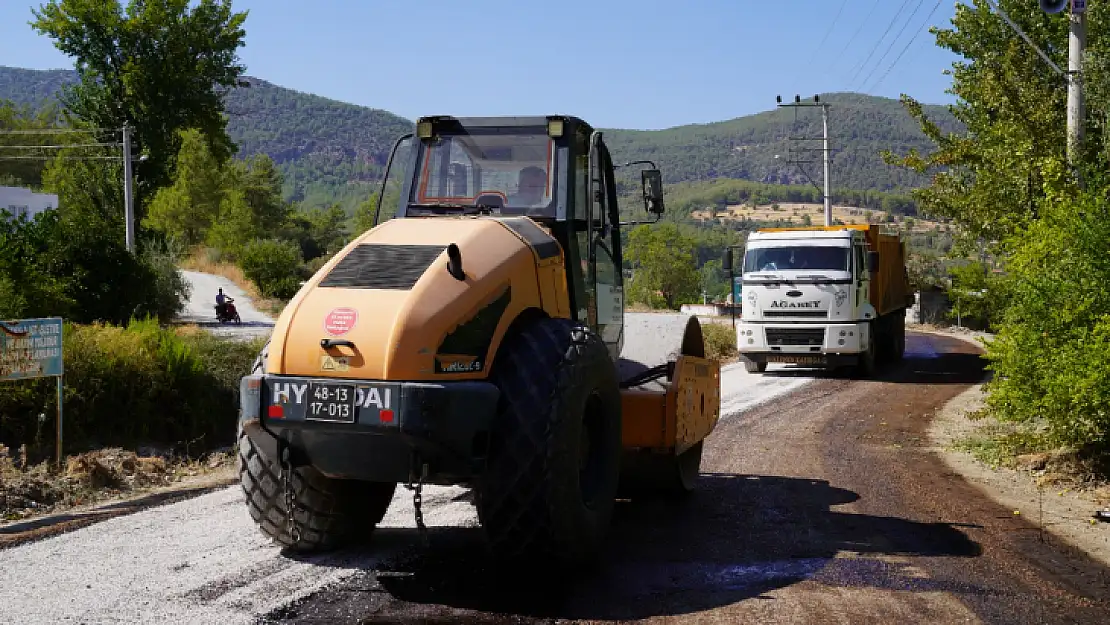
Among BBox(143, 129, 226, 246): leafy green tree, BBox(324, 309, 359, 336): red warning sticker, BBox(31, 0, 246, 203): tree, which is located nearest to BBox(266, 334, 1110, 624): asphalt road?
BBox(324, 309, 359, 336): red warning sticker

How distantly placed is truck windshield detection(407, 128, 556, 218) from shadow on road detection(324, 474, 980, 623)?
234cm

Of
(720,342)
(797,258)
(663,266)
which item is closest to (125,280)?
(720,342)

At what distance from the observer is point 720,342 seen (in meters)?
30.1

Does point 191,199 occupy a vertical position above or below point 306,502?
above

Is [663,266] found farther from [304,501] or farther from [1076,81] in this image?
[304,501]

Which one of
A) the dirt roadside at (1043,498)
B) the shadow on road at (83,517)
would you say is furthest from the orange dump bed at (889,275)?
the shadow on road at (83,517)

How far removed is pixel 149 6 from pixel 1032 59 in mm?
42799

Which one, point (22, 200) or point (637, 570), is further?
point (22, 200)

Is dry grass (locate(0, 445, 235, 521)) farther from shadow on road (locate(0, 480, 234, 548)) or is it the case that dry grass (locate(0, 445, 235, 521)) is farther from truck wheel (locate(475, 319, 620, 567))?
truck wheel (locate(475, 319, 620, 567))

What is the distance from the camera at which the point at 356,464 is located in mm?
5605

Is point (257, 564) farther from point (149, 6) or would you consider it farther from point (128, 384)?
point (149, 6)

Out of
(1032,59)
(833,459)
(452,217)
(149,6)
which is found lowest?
(833,459)

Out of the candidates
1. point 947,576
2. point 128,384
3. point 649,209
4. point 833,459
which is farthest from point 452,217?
point 128,384

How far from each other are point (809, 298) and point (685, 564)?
15.2 metres
